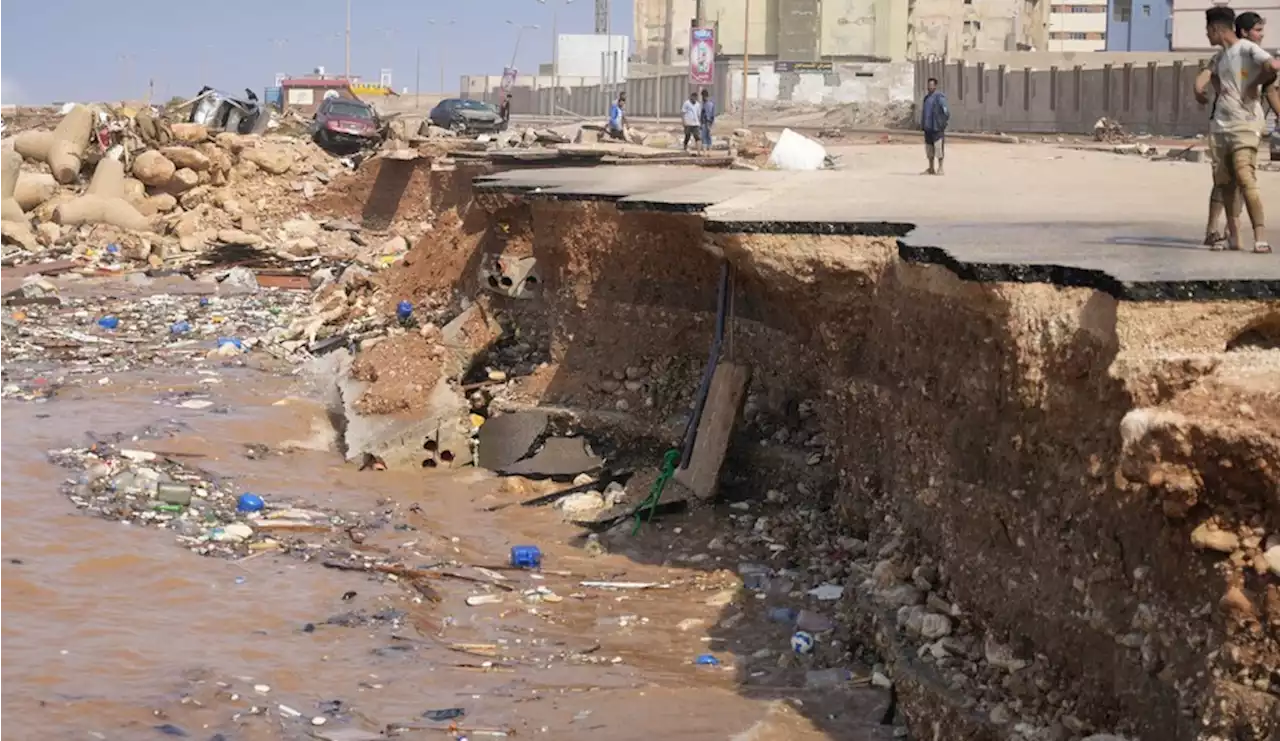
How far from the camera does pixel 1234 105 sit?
7926mm

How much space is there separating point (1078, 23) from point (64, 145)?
330ft

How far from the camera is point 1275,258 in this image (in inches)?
271

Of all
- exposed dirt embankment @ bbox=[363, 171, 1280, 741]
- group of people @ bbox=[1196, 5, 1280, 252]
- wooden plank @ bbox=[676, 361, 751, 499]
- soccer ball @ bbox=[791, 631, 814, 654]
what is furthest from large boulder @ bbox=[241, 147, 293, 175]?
group of people @ bbox=[1196, 5, 1280, 252]

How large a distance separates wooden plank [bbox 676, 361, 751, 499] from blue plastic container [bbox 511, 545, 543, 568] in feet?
4.53

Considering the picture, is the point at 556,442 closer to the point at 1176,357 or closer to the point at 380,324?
the point at 380,324

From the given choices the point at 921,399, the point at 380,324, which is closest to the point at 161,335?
the point at 380,324

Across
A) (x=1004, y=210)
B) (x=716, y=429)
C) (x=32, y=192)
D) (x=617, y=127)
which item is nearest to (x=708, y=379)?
(x=716, y=429)

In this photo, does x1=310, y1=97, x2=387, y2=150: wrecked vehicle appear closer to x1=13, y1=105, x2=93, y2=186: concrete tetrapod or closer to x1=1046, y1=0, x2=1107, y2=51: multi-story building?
x1=13, y1=105, x2=93, y2=186: concrete tetrapod

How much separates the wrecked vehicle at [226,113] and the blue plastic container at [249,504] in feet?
73.6

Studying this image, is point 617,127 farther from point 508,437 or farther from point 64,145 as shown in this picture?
point 508,437

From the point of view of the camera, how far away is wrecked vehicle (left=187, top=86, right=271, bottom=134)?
32.4m

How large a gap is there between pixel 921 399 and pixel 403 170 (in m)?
20.0

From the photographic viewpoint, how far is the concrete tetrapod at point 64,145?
91.1 feet

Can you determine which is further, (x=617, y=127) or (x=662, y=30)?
(x=662, y=30)
